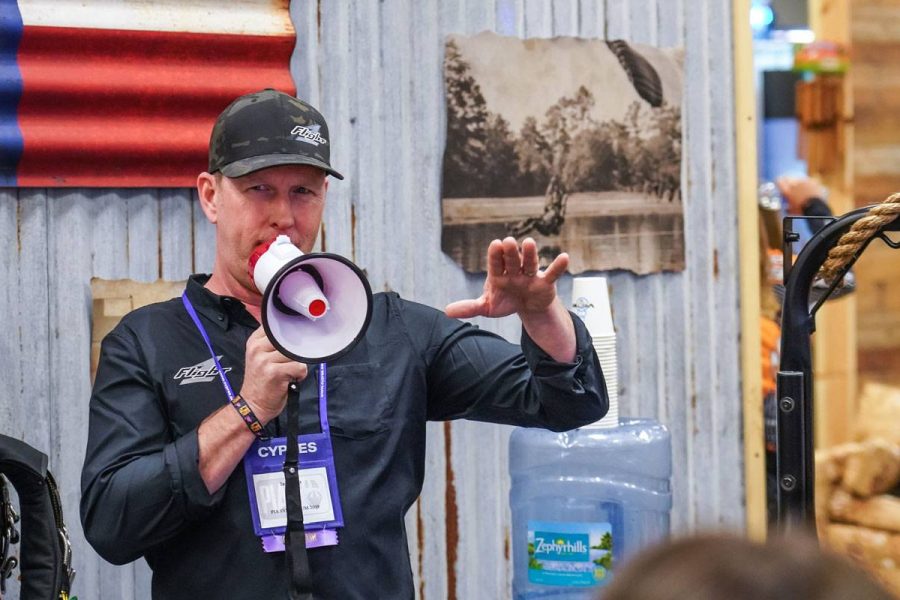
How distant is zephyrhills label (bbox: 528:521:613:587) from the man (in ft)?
1.45

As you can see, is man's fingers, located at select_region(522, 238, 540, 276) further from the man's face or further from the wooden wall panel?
the wooden wall panel

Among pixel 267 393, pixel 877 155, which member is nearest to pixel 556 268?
pixel 267 393

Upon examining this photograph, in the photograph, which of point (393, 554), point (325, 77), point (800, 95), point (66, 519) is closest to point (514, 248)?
point (393, 554)

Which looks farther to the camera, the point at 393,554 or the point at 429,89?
the point at 429,89

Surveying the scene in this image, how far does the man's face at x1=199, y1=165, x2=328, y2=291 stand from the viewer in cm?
196

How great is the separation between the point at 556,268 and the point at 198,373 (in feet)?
2.25

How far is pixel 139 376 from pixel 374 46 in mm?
1201

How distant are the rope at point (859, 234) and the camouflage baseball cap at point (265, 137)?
908 millimetres

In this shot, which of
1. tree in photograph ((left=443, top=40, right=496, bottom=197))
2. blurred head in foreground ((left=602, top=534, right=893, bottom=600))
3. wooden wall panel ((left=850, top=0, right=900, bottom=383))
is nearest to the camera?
blurred head in foreground ((left=602, top=534, right=893, bottom=600))

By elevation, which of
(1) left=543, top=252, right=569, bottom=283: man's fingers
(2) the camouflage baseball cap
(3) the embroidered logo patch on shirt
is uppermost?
(2) the camouflage baseball cap

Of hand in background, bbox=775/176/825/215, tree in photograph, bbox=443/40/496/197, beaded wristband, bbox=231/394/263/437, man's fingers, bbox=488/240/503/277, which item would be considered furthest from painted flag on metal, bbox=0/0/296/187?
hand in background, bbox=775/176/825/215

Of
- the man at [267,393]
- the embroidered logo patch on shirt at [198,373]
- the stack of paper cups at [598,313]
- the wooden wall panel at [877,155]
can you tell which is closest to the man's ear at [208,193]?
the man at [267,393]

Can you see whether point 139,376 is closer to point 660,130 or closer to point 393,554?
point 393,554

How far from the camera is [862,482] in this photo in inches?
170
